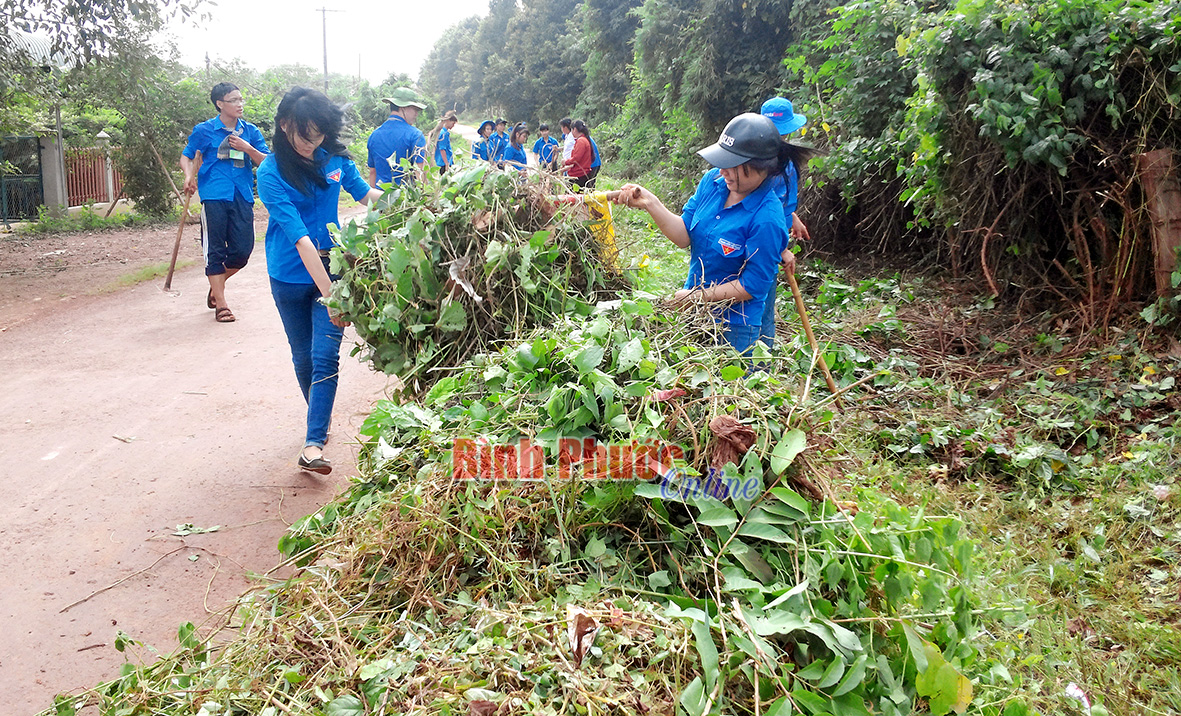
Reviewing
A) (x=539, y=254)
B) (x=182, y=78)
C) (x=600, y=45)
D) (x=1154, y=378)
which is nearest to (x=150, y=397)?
(x=539, y=254)

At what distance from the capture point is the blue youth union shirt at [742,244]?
11.4ft

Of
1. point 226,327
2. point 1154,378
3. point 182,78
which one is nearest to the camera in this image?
point 1154,378

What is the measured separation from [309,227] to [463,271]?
1.58m

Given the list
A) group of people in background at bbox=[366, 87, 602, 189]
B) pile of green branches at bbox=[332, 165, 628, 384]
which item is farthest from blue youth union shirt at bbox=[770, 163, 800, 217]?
pile of green branches at bbox=[332, 165, 628, 384]

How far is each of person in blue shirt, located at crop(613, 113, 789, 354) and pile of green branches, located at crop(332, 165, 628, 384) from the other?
438 millimetres

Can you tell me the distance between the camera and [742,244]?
11.6ft

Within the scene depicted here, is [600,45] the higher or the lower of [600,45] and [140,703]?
the higher

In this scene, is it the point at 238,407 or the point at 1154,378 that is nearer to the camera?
the point at 1154,378

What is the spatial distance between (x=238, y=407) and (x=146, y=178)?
40.8 feet

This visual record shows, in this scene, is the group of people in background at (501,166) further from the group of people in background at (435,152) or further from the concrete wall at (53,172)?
the concrete wall at (53,172)

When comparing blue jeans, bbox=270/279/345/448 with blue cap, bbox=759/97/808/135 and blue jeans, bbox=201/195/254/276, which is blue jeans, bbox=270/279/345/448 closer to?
blue cap, bbox=759/97/808/135

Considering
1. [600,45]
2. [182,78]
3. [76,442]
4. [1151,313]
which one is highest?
[600,45]

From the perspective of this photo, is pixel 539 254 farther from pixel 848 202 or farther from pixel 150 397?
pixel 848 202

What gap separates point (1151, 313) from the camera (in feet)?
15.6
